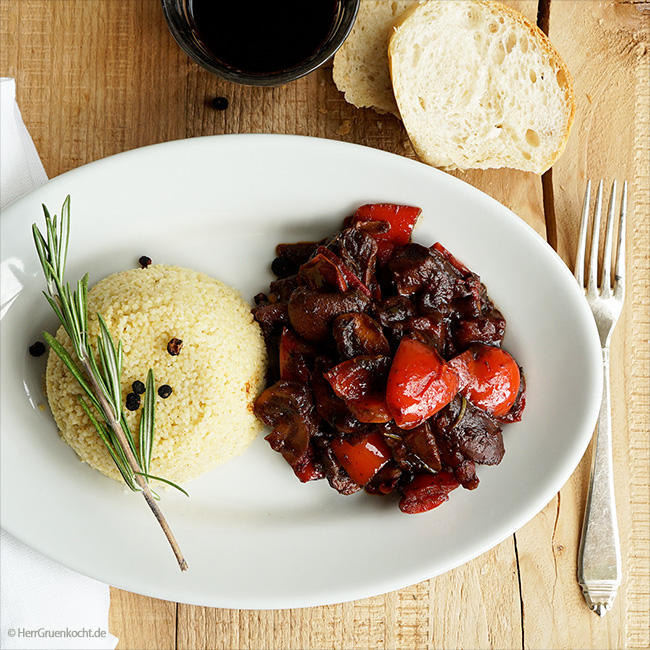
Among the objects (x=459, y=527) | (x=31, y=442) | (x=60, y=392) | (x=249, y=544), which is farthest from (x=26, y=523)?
(x=459, y=527)

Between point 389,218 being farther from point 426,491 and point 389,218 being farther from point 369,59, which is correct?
point 426,491

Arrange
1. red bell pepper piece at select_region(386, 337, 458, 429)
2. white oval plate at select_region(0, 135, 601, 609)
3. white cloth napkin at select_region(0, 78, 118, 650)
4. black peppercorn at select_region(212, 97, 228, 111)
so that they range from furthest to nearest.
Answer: black peppercorn at select_region(212, 97, 228, 111) → white cloth napkin at select_region(0, 78, 118, 650) → white oval plate at select_region(0, 135, 601, 609) → red bell pepper piece at select_region(386, 337, 458, 429)

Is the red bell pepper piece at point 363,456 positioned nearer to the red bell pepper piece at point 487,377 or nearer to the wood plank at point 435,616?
the red bell pepper piece at point 487,377

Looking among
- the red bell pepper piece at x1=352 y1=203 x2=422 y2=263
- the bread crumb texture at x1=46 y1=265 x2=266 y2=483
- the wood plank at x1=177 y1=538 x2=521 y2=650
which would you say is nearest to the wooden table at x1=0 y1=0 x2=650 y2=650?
the wood plank at x1=177 y1=538 x2=521 y2=650

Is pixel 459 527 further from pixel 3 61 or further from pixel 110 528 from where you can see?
pixel 3 61

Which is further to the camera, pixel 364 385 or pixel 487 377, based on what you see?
pixel 487 377

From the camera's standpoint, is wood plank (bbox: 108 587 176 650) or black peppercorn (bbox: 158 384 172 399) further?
wood plank (bbox: 108 587 176 650)

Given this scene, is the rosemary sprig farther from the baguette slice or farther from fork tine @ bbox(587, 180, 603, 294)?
fork tine @ bbox(587, 180, 603, 294)

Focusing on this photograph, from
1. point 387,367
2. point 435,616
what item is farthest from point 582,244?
point 435,616
